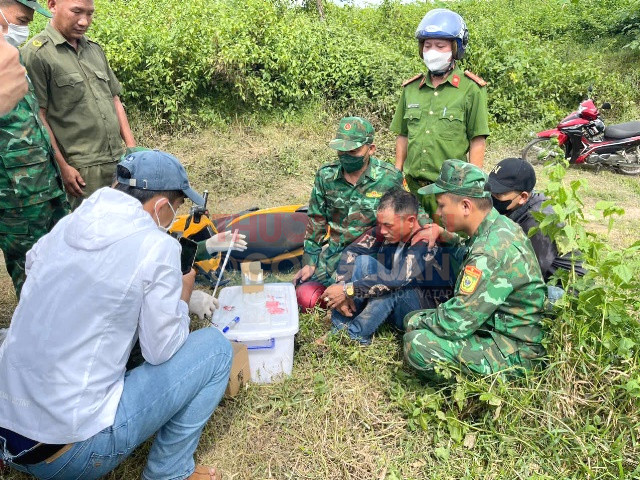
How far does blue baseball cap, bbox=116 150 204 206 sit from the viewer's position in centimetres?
211

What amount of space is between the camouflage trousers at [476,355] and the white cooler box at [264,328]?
0.70 meters

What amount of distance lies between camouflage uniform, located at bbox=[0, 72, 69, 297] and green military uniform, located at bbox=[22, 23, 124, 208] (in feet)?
0.89

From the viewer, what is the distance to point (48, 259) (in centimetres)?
175

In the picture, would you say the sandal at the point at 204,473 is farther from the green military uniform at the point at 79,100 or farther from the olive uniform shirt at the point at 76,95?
the olive uniform shirt at the point at 76,95

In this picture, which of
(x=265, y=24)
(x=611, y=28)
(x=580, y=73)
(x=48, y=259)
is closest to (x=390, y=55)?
(x=265, y=24)

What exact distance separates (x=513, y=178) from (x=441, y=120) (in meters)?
0.74

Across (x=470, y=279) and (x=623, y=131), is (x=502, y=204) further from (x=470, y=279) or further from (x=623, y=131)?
(x=623, y=131)

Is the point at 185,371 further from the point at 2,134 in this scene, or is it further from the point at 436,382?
the point at 2,134

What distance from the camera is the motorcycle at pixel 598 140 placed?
263 inches

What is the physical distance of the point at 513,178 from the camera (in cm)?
305

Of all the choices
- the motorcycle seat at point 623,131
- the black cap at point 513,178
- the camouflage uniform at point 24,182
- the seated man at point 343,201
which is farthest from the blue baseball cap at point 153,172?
the motorcycle seat at point 623,131

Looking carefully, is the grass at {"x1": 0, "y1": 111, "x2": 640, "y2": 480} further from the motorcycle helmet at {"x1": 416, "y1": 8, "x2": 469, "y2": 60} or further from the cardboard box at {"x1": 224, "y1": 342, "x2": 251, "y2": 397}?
the motorcycle helmet at {"x1": 416, "y1": 8, "x2": 469, "y2": 60}

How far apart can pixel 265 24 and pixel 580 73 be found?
4943 millimetres

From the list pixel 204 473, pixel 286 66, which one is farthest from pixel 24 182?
pixel 286 66
